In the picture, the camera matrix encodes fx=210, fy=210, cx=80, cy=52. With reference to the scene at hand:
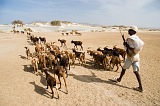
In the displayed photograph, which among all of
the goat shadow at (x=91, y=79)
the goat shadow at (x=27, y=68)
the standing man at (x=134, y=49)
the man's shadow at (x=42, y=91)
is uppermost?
the standing man at (x=134, y=49)

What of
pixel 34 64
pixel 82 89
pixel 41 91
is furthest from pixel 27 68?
pixel 82 89

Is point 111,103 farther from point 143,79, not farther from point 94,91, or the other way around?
point 143,79

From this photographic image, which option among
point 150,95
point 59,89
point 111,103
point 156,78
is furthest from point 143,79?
point 59,89

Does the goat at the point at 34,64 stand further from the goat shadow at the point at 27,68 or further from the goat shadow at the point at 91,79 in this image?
the goat shadow at the point at 91,79

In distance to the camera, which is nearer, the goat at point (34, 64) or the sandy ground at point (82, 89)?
the sandy ground at point (82, 89)

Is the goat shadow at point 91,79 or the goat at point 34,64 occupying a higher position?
the goat at point 34,64

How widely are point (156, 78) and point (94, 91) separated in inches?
154

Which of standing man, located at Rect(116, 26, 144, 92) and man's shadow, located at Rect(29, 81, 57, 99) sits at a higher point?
standing man, located at Rect(116, 26, 144, 92)

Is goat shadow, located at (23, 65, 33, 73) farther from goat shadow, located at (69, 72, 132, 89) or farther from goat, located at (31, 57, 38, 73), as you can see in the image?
goat shadow, located at (69, 72, 132, 89)

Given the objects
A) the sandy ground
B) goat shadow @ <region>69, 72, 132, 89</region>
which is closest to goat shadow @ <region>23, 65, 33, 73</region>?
the sandy ground

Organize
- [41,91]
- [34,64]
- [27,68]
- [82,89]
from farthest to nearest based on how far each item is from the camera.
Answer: [27,68] < [34,64] < [82,89] < [41,91]

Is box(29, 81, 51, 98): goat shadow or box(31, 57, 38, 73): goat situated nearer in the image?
box(29, 81, 51, 98): goat shadow

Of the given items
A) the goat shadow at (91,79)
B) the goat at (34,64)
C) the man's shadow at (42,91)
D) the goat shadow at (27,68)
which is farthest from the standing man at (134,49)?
the goat shadow at (27,68)

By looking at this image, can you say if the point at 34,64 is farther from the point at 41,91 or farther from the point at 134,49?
the point at 134,49
